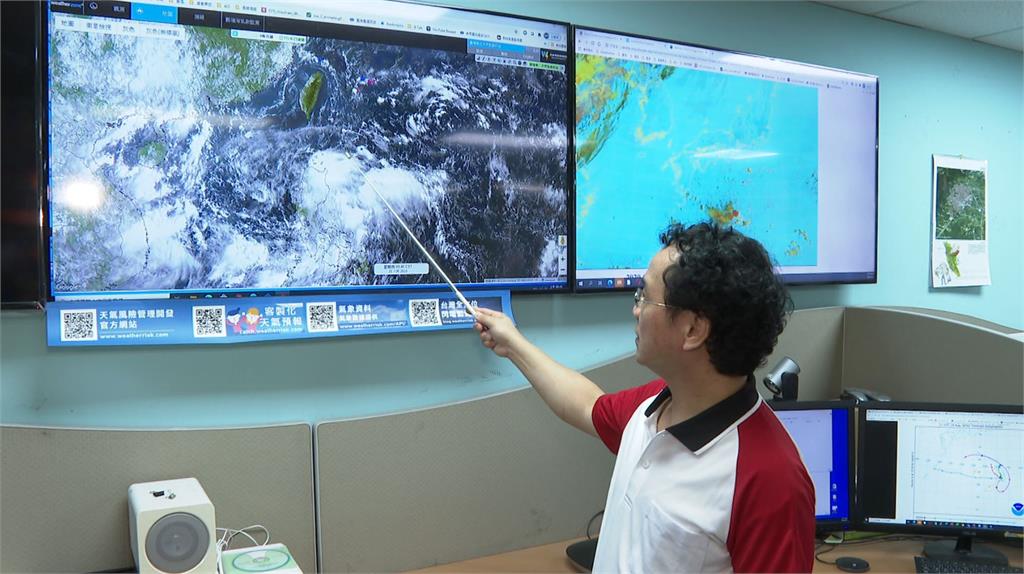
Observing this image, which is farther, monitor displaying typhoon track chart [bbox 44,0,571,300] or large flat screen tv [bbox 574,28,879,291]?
large flat screen tv [bbox 574,28,879,291]

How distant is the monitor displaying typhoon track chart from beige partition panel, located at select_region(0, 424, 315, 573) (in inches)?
13.4

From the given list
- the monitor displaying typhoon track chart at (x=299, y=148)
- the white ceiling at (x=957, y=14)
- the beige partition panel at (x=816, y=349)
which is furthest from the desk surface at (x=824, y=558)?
the white ceiling at (x=957, y=14)

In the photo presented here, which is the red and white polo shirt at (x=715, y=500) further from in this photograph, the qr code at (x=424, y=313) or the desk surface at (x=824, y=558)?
the qr code at (x=424, y=313)

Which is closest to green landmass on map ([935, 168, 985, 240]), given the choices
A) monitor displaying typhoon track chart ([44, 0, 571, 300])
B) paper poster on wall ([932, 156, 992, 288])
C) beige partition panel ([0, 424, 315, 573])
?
paper poster on wall ([932, 156, 992, 288])

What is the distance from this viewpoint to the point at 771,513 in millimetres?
1076

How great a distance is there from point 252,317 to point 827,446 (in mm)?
1595

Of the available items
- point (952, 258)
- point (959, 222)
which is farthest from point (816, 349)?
point (959, 222)

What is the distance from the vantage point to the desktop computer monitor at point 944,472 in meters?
1.87

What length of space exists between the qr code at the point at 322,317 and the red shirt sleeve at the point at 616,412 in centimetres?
70

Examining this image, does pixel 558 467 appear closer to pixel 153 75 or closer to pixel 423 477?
pixel 423 477

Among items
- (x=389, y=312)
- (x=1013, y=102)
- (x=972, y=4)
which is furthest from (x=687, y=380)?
(x=1013, y=102)

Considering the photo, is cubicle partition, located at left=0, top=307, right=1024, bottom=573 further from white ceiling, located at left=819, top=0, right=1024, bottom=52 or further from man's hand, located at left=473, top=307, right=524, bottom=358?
white ceiling, located at left=819, top=0, right=1024, bottom=52

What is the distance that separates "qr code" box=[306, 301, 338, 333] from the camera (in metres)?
1.78

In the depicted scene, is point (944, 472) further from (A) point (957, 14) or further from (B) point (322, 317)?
(A) point (957, 14)
